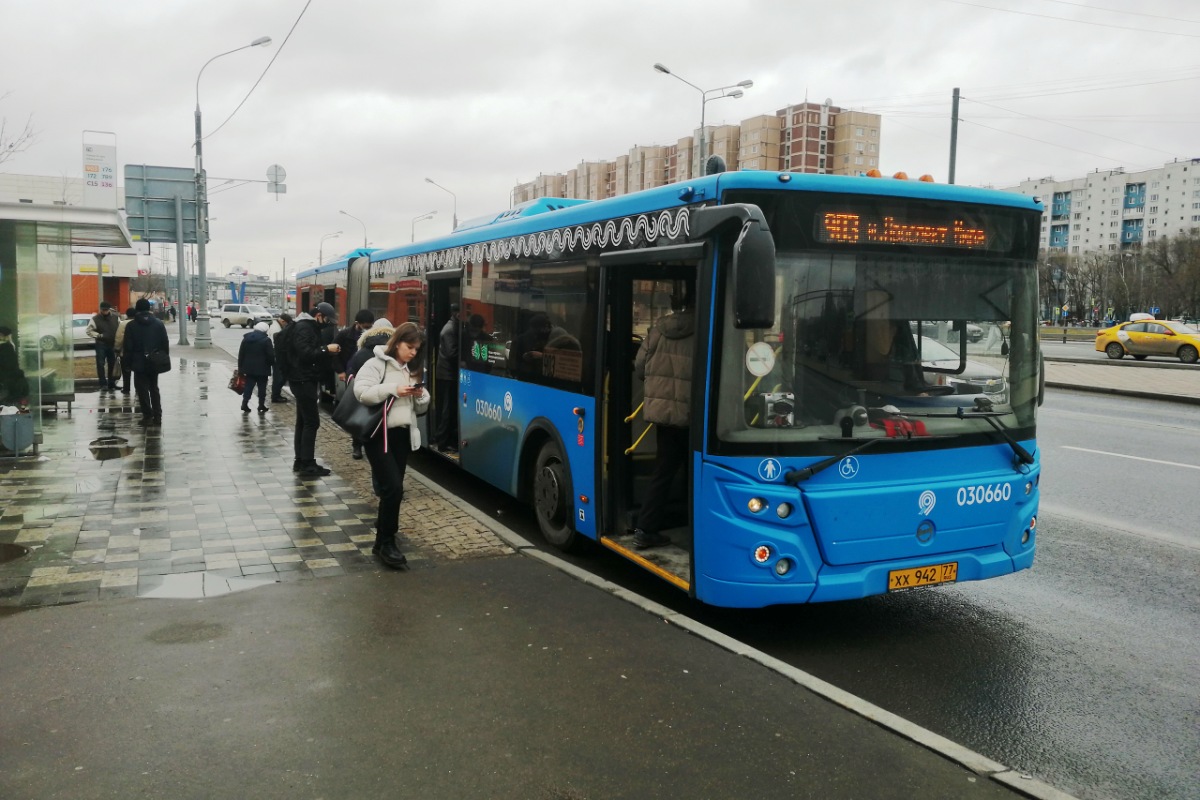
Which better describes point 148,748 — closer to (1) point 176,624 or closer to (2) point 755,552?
(1) point 176,624

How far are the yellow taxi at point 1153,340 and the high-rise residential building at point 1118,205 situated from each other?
88.9 m

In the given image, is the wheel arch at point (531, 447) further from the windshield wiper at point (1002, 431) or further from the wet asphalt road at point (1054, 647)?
the windshield wiper at point (1002, 431)

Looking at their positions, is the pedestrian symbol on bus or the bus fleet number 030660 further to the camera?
the bus fleet number 030660

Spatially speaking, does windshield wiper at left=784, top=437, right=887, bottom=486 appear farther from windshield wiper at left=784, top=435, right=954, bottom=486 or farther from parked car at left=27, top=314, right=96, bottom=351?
parked car at left=27, top=314, right=96, bottom=351

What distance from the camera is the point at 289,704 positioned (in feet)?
14.6

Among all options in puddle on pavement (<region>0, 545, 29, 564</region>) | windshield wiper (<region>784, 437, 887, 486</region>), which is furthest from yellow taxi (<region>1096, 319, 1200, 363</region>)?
puddle on pavement (<region>0, 545, 29, 564</region>)

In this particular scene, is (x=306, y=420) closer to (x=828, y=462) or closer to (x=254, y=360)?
(x=254, y=360)

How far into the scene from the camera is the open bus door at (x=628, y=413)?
6492 millimetres

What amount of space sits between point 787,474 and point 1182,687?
2320 millimetres

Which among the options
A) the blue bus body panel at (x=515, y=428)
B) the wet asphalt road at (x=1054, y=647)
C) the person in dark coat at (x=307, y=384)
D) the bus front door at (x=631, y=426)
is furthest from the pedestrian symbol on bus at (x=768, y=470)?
the person in dark coat at (x=307, y=384)

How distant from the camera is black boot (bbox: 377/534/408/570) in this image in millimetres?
6684

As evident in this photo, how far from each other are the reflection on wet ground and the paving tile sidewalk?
0.01 meters

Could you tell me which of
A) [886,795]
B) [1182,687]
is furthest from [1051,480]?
[886,795]

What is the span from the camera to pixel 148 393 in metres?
14.5
